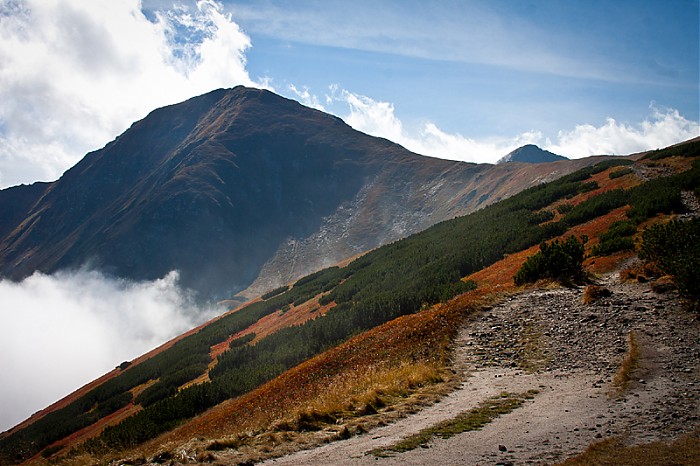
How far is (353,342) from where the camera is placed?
62.8 ft

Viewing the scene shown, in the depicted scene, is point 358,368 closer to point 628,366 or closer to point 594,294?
point 628,366

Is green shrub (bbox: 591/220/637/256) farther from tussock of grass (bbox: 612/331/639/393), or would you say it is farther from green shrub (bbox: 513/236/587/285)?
tussock of grass (bbox: 612/331/639/393)

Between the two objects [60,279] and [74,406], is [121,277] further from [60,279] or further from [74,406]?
[74,406]

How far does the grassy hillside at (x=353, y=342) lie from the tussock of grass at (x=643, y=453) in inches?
A: 208

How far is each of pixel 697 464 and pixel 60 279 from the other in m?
199

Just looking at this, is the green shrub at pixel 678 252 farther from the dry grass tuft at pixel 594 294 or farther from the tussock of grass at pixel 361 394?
the tussock of grass at pixel 361 394

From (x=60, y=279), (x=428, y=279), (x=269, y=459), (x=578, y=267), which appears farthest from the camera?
(x=60, y=279)

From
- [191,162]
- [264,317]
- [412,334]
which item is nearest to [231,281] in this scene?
[191,162]

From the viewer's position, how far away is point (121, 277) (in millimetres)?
149750

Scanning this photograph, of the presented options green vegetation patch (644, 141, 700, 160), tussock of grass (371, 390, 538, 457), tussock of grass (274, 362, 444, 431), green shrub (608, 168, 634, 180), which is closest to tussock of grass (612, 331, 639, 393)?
tussock of grass (371, 390, 538, 457)

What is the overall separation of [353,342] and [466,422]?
35.6ft

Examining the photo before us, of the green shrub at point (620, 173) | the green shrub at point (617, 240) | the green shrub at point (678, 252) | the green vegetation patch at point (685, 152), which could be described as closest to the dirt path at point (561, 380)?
the green shrub at point (678, 252)

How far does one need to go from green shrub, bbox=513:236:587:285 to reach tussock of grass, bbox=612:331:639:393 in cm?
717

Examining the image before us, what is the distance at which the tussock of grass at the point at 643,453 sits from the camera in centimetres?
574
